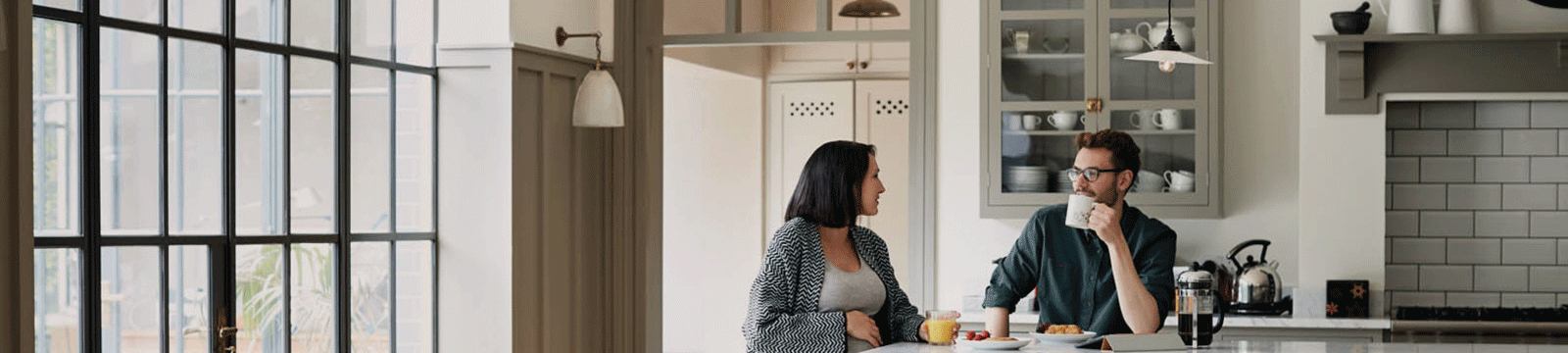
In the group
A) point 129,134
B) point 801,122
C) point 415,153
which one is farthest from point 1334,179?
point 129,134

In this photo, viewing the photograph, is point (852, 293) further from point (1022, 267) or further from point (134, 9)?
point (134, 9)

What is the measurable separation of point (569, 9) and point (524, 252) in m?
0.89

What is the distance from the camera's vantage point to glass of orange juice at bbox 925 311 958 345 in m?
3.59

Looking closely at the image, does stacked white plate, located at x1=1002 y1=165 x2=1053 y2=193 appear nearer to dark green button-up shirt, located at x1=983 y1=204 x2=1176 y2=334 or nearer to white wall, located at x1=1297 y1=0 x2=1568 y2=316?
white wall, located at x1=1297 y1=0 x2=1568 y2=316

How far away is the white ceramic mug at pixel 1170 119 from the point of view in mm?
5746

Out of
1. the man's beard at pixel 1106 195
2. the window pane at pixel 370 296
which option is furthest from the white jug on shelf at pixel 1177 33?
the window pane at pixel 370 296

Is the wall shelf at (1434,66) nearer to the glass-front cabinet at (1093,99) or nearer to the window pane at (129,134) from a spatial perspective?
the glass-front cabinet at (1093,99)

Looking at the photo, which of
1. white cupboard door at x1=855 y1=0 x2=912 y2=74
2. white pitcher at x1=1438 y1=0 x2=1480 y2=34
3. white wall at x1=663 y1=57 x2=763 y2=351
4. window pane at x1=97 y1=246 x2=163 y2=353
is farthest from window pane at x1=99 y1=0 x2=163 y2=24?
white cupboard door at x1=855 y1=0 x2=912 y2=74

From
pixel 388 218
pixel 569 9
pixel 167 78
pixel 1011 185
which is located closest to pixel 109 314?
pixel 167 78

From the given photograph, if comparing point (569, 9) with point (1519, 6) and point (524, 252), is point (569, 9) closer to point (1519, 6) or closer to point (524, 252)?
point (524, 252)

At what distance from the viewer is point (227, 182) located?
4.29 m

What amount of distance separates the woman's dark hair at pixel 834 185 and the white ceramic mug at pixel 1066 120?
2.12m

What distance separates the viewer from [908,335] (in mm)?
3820

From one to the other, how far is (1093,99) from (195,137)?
3068mm
